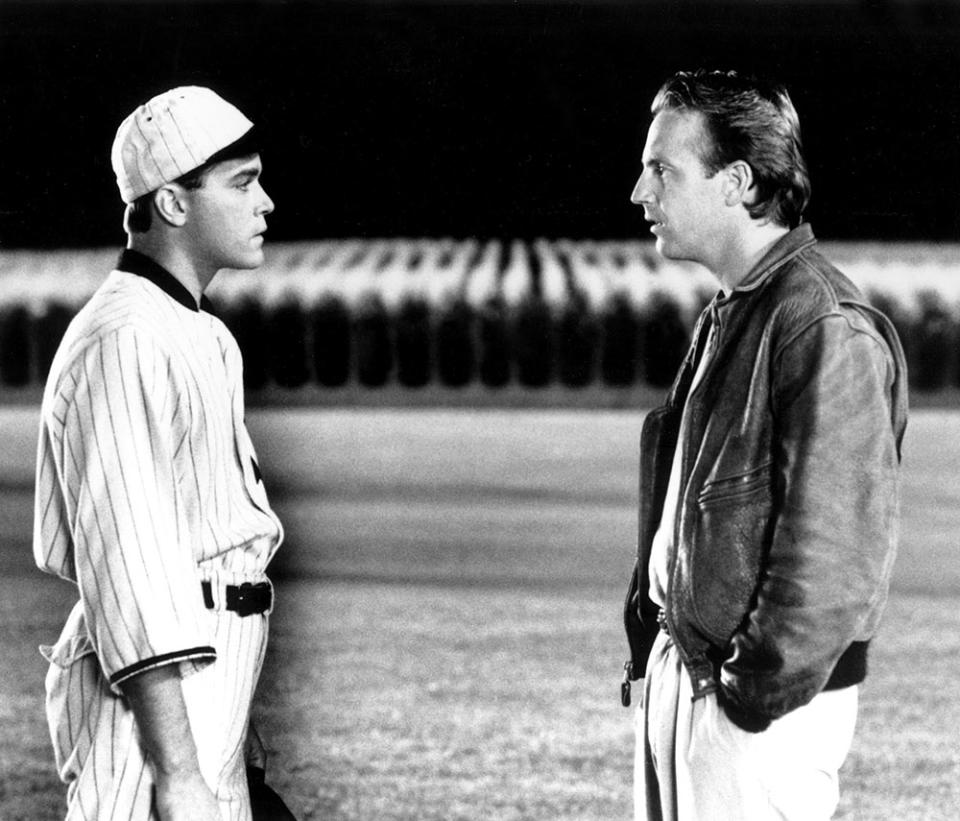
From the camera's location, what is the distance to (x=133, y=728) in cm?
121

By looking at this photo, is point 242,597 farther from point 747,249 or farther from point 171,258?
point 747,249

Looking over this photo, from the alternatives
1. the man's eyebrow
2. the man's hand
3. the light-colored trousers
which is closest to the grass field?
the light-colored trousers

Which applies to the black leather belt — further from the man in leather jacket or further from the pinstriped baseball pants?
the man in leather jacket

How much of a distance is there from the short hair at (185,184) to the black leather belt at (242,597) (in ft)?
1.10

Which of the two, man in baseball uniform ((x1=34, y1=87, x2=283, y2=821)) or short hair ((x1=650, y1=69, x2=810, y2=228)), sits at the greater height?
short hair ((x1=650, y1=69, x2=810, y2=228))

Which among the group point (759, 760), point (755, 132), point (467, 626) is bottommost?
point (467, 626)

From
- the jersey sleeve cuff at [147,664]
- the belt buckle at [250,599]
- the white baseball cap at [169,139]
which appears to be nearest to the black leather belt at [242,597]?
the belt buckle at [250,599]

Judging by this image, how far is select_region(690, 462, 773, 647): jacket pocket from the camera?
1222 millimetres

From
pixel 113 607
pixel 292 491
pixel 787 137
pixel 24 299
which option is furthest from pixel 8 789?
pixel 292 491

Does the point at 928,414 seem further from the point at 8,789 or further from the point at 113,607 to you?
the point at 113,607

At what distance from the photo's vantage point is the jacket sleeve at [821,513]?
46.1 inches

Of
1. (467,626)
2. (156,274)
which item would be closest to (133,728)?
(156,274)

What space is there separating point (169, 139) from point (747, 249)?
1.77ft

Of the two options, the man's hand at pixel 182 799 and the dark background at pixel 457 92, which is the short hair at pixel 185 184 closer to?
the man's hand at pixel 182 799
